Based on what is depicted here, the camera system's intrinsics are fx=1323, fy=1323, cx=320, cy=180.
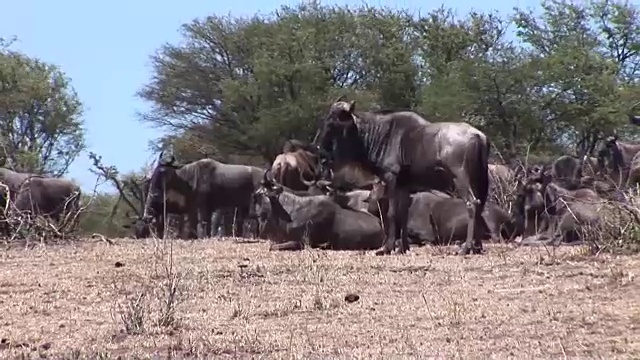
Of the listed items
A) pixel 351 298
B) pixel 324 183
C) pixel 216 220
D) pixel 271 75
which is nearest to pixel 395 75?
pixel 271 75

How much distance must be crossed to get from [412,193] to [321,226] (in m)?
1.57

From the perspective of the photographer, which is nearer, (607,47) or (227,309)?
(227,309)

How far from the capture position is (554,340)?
747cm

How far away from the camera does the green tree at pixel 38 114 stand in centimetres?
4016

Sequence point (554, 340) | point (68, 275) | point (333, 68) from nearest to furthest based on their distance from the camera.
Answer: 1. point (554, 340)
2. point (68, 275)
3. point (333, 68)

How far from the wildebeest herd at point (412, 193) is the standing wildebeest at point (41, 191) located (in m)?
0.08

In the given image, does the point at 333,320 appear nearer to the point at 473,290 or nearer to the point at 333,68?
the point at 473,290

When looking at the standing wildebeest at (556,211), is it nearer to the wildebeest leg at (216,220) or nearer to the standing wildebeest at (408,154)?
the standing wildebeest at (408,154)

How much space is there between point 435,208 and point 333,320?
8804 mm

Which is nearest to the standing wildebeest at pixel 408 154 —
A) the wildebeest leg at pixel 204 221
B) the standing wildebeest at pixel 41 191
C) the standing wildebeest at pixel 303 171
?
the standing wildebeest at pixel 303 171

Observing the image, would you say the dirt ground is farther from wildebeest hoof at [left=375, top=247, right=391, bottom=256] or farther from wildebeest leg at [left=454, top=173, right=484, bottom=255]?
wildebeest hoof at [left=375, top=247, right=391, bottom=256]

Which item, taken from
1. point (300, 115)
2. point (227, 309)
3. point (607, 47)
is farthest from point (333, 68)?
point (227, 309)

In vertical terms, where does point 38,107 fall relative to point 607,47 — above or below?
below

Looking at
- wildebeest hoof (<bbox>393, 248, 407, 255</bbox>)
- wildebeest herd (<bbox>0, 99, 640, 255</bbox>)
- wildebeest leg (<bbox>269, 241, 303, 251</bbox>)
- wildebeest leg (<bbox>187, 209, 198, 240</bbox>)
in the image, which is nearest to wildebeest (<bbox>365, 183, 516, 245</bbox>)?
wildebeest herd (<bbox>0, 99, 640, 255</bbox>)
